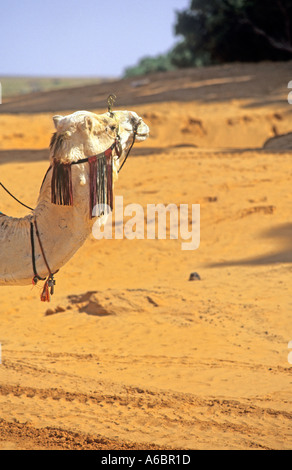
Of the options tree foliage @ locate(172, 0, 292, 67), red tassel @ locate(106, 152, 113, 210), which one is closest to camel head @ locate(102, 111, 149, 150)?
red tassel @ locate(106, 152, 113, 210)

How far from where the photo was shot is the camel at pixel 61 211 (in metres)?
3.98

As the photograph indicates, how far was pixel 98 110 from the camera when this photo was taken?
71.8 ft

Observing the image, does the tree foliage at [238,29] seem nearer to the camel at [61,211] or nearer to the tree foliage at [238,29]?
the tree foliage at [238,29]

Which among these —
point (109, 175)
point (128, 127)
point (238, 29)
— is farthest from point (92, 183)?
point (238, 29)

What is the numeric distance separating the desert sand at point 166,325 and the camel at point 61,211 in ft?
5.69

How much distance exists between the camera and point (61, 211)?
162 inches

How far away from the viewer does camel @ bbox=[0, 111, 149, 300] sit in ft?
13.1

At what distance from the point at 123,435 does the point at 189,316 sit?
3449mm

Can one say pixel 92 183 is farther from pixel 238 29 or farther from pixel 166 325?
pixel 238 29

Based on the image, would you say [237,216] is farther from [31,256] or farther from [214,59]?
[214,59]

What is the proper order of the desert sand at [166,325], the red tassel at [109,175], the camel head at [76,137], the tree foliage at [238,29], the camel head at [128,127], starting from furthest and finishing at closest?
the tree foliage at [238,29] → the desert sand at [166,325] → the camel head at [128,127] → the red tassel at [109,175] → the camel head at [76,137]

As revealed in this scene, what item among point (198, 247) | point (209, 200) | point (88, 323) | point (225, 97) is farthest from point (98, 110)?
point (88, 323)

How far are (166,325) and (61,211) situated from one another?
453 centimetres

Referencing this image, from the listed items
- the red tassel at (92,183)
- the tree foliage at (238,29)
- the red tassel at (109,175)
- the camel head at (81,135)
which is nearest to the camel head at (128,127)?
the camel head at (81,135)
